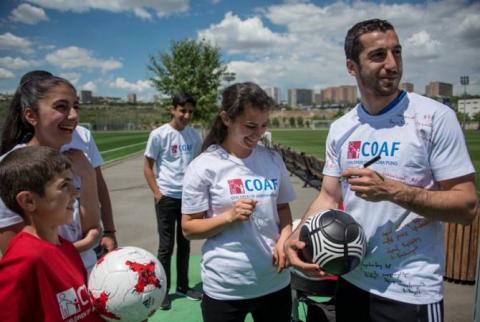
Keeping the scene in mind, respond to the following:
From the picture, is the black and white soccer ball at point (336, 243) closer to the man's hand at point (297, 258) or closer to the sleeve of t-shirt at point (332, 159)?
the man's hand at point (297, 258)

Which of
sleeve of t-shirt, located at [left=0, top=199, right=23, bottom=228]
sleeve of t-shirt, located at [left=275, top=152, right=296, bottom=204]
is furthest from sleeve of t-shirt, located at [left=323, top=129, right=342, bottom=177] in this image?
sleeve of t-shirt, located at [left=0, top=199, right=23, bottom=228]

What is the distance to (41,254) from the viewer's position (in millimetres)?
1806

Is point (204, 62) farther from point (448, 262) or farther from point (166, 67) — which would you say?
point (448, 262)

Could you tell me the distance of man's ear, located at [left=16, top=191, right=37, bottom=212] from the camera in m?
1.86

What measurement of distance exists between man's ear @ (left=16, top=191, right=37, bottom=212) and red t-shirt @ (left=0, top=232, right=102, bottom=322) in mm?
122

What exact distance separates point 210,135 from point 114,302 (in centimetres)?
128

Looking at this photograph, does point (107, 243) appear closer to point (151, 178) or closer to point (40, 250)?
point (40, 250)

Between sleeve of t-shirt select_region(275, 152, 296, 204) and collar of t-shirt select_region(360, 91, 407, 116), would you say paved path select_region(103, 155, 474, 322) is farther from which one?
collar of t-shirt select_region(360, 91, 407, 116)

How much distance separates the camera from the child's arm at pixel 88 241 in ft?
7.73

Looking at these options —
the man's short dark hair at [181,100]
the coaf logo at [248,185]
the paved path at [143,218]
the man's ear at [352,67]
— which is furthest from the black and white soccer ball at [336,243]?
the man's short dark hair at [181,100]

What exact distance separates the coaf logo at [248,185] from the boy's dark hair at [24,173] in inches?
40.5

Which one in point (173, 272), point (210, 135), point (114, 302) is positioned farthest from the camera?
point (173, 272)

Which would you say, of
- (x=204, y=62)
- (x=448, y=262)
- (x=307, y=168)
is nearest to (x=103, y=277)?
(x=448, y=262)

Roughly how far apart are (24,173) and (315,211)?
1.67 meters
